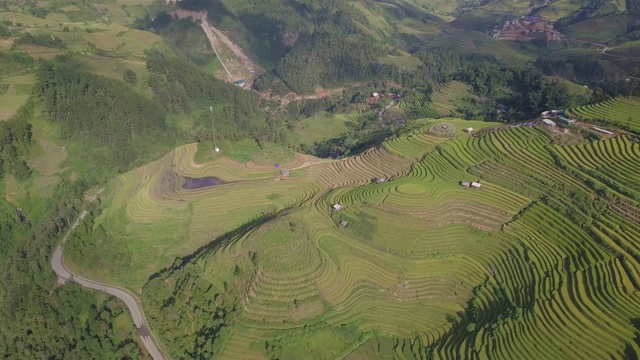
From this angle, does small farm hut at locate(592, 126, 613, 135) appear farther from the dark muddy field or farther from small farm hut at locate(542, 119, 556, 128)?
the dark muddy field

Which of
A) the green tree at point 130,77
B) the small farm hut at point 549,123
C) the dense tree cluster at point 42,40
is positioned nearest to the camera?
the small farm hut at point 549,123

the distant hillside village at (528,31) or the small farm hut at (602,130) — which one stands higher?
the small farm hut at (602,130)

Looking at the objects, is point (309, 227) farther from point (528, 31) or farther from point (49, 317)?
point (528, 31)

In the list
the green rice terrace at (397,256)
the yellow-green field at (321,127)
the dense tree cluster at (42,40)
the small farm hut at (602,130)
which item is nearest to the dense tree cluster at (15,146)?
the green rice terrace at (397,256)

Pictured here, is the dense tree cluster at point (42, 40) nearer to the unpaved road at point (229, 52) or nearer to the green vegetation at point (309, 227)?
the green vegetation at point (309, 227)

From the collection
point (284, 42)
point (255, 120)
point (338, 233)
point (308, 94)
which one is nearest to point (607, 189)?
point (338, 233)
